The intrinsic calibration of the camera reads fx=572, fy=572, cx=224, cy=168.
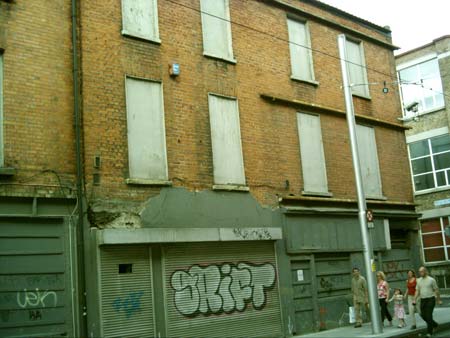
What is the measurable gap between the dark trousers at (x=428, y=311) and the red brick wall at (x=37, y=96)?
29.9 ft

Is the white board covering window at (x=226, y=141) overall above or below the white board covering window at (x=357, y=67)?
below

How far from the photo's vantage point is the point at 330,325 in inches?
652

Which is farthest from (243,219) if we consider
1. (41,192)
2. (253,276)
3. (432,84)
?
(432,84)

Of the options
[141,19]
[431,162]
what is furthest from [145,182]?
[431,162]

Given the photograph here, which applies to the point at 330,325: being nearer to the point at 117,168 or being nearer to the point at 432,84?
the point at 117,168

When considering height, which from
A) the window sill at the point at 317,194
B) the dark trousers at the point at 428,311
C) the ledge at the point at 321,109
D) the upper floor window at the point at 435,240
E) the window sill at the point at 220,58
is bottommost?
the dark trousers at the point at 428,311

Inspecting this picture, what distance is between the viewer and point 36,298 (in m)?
11.3

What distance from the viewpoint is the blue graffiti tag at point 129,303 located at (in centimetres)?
1223

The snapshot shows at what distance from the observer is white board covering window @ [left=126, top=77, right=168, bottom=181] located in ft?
44.0

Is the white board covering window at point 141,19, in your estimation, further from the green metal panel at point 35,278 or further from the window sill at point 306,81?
the green metal panel at point 35,278

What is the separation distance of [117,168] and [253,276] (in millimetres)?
4769

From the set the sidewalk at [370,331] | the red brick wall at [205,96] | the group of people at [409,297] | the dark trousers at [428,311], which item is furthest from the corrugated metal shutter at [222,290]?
the dark trousers at [428,311]

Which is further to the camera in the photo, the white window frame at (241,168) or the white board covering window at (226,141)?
the white board covering window at (226,141)

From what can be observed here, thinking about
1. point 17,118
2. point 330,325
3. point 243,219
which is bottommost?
point 330,325
